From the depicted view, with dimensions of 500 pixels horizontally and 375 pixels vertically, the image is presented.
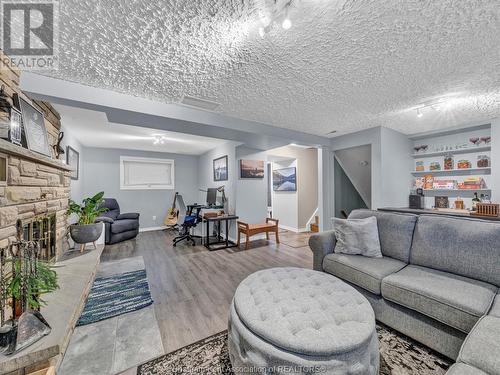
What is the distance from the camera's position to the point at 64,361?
4.58 feet

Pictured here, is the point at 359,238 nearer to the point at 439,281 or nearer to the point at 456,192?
the point at 439,281

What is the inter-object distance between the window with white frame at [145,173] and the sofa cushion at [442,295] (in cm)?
578

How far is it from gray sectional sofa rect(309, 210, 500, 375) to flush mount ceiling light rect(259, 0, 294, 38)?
1.79 metres

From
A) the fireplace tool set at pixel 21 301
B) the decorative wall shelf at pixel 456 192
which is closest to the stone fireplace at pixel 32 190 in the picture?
the fireplace tool set at pixel 21 301

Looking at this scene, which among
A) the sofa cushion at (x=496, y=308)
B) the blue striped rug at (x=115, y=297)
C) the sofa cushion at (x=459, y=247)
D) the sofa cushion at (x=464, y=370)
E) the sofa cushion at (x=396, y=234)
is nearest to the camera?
the sofa cushion at (x=464, y=370)

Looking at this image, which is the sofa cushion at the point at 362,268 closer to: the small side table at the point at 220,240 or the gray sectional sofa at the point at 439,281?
the gray sectional sofa at the point at 439,281

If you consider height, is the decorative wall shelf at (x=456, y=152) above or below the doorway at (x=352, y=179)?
above

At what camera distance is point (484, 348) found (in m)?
0.93

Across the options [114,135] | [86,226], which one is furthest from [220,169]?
[86,226]

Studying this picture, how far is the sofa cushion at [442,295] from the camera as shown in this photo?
4.21 ft

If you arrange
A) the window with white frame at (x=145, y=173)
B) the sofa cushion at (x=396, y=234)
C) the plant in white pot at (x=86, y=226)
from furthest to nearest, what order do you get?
the window with white frame at (x=145, y=173) < the plant in white pot at (x=86, y=226) < the sofa cushion at (x=396, y=234)

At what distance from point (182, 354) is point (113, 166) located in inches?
209

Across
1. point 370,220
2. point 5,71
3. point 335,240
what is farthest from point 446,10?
point 5,71

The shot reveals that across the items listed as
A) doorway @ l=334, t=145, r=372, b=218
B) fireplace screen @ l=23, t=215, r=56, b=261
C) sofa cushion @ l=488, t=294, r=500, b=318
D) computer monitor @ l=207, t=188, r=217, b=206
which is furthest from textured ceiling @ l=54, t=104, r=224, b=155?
sofa cushion @ l=488, t=294, r=500, b=318
